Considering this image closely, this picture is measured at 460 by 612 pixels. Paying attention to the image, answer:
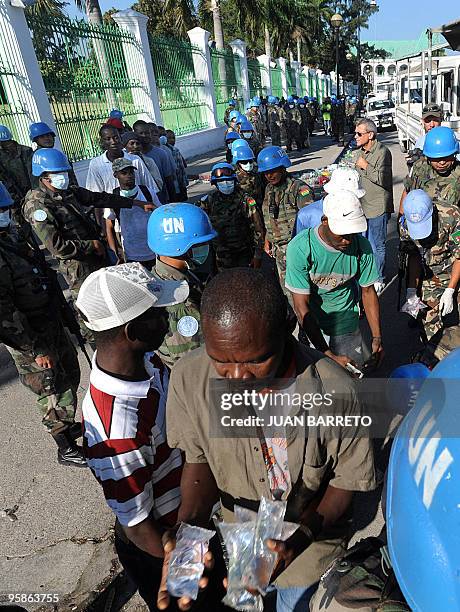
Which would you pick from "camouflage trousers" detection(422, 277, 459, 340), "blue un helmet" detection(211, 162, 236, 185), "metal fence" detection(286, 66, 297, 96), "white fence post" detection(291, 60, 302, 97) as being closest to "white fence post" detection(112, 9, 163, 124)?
"blue un helmet" detection(211, 162, 236, 185)

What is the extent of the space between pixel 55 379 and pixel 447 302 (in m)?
2.83

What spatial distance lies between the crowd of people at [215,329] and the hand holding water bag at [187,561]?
0.03 meters

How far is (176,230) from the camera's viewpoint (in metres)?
2.45

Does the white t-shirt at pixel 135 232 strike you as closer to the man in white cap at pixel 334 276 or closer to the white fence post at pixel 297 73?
the man in white cap at pixel 334 276

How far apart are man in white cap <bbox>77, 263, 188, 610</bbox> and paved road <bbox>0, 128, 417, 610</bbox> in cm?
92

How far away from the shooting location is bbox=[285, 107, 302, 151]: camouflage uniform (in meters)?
17.2

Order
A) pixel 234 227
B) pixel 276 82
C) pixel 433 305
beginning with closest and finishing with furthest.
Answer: pixel 433 305, pixel 234 227, pixel 276 82

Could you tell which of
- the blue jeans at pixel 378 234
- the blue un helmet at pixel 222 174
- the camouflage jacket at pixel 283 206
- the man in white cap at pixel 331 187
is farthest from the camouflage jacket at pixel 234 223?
the blue jeans at pixel 378 234

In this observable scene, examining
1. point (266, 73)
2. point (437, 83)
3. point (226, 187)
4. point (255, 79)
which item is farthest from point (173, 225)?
point (266, 73)

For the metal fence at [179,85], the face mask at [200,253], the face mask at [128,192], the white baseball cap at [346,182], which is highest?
the metal fence at [179,85]

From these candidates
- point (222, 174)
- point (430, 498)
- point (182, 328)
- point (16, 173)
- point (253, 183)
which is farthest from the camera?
point (16, 173)

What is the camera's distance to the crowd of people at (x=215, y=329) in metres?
1.25

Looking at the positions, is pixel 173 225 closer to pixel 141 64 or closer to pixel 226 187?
pixel 226 187

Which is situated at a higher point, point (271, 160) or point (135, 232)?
point (271, 160)
